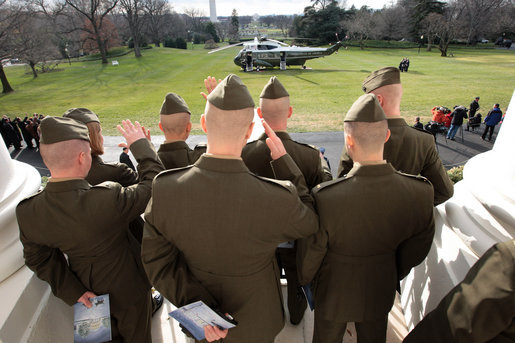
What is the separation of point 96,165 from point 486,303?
9.37ft

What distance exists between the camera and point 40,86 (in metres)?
26.9

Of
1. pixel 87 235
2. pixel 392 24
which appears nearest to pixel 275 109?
pixel 87 235

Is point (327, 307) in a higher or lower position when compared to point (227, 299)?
lower

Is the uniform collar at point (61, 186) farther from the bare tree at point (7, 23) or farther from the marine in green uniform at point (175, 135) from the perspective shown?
the bare tree at point (7, 23)

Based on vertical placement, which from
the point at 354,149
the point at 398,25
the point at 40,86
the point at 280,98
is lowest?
the point at 40,86

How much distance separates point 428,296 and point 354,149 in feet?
5.61

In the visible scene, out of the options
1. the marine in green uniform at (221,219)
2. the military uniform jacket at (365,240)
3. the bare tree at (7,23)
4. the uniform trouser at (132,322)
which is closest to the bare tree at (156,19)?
the bare tree at (7,23)

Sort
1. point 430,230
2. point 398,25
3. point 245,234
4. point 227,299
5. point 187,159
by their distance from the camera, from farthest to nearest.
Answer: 1. point 398,25
2. point 187,159
3. point 430,230
4. point 227,299
5. point 245,234

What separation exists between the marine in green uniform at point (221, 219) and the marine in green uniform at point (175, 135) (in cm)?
133

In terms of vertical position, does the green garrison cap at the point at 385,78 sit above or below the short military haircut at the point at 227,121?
above

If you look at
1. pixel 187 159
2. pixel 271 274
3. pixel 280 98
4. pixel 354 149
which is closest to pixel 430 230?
pixel 354 149

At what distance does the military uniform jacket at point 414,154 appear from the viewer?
266 cm

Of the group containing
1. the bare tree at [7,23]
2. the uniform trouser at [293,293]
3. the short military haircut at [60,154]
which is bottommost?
the uniform trouser at [293,293]

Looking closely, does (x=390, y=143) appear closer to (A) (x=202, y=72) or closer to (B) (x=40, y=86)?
(A) (x=202, y=72)
